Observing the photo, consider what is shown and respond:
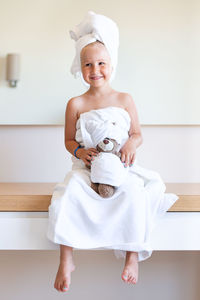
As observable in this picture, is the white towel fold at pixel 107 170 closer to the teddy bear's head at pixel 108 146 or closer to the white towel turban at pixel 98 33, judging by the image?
the teddy bear's head at pixel 108 146

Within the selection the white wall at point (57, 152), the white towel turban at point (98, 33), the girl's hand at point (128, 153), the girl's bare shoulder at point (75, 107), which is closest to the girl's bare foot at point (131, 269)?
the girl's hand at point (128, 153)

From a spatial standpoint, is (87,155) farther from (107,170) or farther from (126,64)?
(126,64)

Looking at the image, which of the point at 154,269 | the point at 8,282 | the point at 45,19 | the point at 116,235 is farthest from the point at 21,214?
the point at 45,19

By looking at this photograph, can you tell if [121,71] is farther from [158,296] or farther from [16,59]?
[158,296]

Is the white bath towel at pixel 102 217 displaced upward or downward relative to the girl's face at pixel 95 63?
downward

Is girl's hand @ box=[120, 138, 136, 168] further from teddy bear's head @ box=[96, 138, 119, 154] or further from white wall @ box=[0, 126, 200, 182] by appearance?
white wall @ box=[0, 126, 200, 182]

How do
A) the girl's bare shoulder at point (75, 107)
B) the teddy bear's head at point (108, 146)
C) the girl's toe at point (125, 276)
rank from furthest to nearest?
1. the girl's bare shoulder at point (75, 107)
2. the teddy bear's head at point (108, 146)
3. the girl's toe at point (125, 276)

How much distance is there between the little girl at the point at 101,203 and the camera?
1.37 meters

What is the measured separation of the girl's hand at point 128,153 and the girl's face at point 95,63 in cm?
29

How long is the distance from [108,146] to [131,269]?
44 cm

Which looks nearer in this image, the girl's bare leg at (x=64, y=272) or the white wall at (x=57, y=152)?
the girl's bare leg at (x=64, y=272)

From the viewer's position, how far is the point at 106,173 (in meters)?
1.38

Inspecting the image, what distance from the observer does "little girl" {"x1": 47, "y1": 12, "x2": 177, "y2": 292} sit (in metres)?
1.37

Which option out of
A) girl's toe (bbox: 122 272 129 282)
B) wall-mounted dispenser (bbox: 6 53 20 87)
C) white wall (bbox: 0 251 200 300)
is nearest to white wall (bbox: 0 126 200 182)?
wall-mounted dispenser (bbox: 6 53 20 87)
